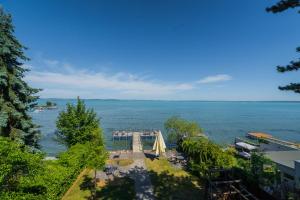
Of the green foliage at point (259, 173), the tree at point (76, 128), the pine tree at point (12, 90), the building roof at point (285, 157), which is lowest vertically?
the green foliage at point (259, 173)

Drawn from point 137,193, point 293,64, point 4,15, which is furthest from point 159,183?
point 4,15

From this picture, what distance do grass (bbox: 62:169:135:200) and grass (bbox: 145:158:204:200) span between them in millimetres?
2374

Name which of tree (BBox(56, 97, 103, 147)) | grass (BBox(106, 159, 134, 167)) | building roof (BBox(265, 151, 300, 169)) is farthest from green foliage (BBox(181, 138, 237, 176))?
tree (BBox(56, 97, 103, 147))

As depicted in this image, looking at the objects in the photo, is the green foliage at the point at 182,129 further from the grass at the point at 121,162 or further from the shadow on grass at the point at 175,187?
the shadow on grass at the point at 175,187

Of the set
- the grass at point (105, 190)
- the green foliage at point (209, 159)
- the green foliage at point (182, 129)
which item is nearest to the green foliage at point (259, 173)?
the green foliage at point (209, 159)

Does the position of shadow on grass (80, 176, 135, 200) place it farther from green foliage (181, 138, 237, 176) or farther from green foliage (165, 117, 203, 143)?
green foliage (165, 117, 203, 143)

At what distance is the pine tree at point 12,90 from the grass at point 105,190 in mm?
5836

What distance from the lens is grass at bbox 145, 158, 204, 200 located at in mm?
16750

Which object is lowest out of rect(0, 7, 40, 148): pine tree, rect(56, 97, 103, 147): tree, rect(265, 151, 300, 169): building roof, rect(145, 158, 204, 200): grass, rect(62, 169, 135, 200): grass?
rect(62, 169, 135, 200): grass

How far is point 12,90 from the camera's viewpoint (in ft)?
49.6

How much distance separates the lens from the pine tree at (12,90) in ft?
46.4

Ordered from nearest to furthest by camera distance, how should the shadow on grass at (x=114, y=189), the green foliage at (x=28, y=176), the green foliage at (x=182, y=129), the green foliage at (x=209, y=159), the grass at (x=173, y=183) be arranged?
the green foliage at (x=28, y=176)
the shadow on grass at (x=114, y=189)
the grass at (x=173, y=183)
the green foliage at (x=209, y=159)
the green foliage at (x=182, y=129)

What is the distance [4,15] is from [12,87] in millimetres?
5072

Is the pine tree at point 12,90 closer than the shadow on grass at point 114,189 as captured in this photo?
Yes
